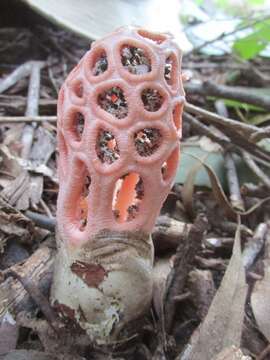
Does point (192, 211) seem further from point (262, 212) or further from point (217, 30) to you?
point (217, 30)

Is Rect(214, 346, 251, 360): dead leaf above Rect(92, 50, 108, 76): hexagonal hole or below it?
below

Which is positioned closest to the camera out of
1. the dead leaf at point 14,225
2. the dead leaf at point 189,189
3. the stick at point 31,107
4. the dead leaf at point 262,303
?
the dead leaf at point 262,303

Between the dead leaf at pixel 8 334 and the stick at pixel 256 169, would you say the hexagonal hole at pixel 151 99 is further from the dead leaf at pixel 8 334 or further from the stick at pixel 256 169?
the stick at pixel 256 169

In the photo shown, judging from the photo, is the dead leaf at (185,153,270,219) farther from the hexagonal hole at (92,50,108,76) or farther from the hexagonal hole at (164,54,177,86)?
the hexagonal hole at (92,50,108,76)

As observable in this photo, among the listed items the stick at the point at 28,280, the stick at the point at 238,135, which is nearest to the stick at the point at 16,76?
the stick at the point at 238,135

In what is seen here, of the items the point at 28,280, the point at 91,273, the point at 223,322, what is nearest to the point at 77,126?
the point at 91,273

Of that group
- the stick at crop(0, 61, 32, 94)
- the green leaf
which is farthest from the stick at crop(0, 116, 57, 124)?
the green leaf

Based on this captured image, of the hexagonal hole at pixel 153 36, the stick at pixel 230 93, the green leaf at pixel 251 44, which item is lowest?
the stick at pixel 230 93

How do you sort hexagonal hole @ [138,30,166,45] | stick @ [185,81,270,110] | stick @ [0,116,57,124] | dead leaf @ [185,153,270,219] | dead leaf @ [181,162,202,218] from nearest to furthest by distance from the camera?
hexagonal hole @ [138,30,166,45], dead leaf @ [185,153,270,219], dead leaf @ [181,162,202,218], stick @ [0,116,57,124], stick @ [185,81,270,110]
